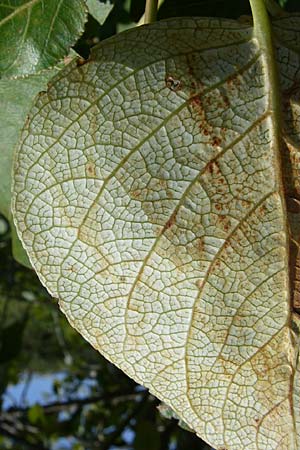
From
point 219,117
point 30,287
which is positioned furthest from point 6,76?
point 30,287

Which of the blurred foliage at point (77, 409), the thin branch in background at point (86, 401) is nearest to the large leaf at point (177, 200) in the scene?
the blurred foliage at point (77, 409)

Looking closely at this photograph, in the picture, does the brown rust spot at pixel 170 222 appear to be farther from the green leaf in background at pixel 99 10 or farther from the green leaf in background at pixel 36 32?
the green leaf in background at pixel 99 10

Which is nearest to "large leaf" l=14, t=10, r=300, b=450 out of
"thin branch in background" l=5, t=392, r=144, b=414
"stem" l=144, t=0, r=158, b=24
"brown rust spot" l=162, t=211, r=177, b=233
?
"brown rust spot" l=162, t=211, r=177, b=233

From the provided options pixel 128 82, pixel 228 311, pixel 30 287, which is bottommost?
pixel 30 287

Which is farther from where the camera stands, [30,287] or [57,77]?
[30,287]

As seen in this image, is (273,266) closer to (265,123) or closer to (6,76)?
(265,123)
